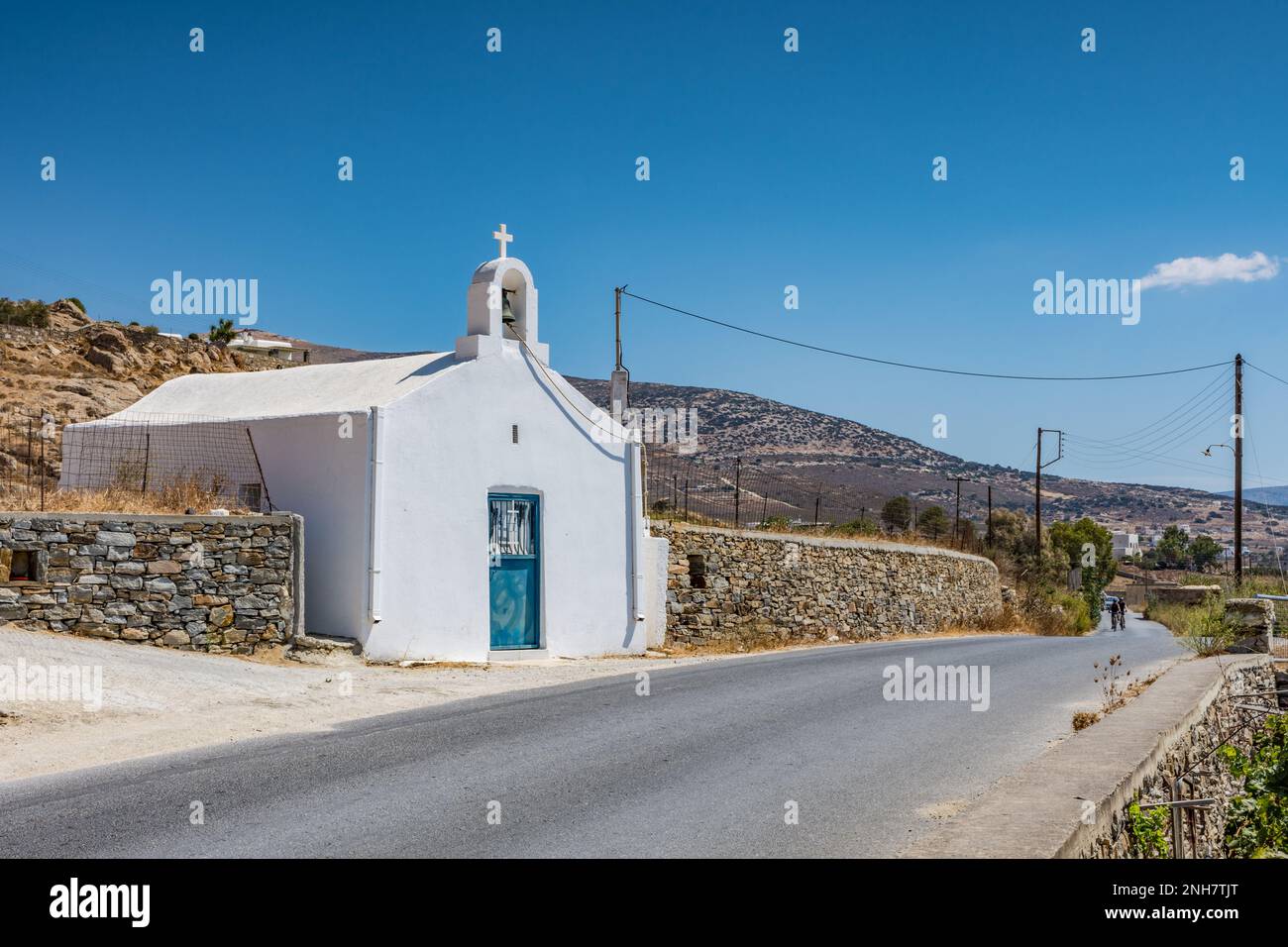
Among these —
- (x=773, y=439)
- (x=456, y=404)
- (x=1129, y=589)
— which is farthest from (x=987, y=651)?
(x=773, y=439)

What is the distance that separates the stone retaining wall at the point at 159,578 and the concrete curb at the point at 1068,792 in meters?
11.0

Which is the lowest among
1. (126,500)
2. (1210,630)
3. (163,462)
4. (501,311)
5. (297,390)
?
(1210,630)

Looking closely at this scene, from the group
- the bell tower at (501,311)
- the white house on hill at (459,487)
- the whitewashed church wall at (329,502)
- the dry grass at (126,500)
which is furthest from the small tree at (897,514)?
the dry grass at (126,500)

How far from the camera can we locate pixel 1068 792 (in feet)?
23.1

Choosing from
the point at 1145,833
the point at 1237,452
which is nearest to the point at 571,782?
the point at 1145,833

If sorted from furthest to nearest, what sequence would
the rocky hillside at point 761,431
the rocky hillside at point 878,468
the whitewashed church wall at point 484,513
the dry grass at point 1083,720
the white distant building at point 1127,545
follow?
the white distant building at point 1127,545 → the rocky hillside at point 878,468 → the rocky hillside at point 761,431 → the whitewashed church wall at point 484,513 → the dry grass at point 1083,720

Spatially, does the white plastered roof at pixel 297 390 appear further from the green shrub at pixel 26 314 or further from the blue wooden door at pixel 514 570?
the green shrub at pixel 26 314

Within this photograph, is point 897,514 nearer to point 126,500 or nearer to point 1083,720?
point 126,500

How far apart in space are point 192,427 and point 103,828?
13220 millimetres

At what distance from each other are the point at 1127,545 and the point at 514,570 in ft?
291

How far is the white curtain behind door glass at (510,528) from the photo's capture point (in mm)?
18734
